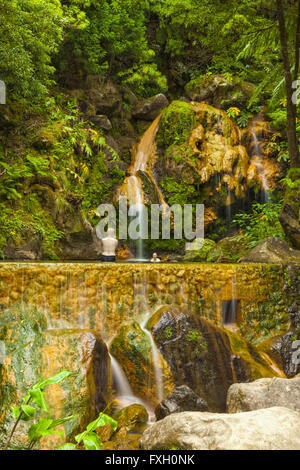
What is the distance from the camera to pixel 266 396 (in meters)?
3.23

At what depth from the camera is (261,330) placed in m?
6.22

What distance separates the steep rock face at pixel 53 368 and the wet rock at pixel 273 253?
4.24 meters

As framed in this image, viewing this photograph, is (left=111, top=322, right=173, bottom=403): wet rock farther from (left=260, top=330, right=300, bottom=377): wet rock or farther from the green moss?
the green moss

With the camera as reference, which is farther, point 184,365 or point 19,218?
point 19,218

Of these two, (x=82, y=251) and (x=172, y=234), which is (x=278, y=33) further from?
(x=82, y=251)

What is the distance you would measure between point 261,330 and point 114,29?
42.1 feet

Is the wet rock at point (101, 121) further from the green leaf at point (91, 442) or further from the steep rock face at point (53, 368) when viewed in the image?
the green leaf at point (91, 442)

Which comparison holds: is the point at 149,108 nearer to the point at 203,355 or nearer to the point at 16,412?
the point at 203,355

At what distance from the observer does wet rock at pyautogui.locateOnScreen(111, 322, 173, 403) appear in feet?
15.5

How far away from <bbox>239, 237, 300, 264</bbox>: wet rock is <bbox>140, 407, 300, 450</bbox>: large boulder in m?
5.06

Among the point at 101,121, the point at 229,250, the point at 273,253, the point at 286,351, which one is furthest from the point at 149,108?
the point at 286,351

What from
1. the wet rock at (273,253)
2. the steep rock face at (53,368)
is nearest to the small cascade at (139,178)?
the wet rock at (273,253)

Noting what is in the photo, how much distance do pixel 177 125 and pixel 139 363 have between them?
1043cm
